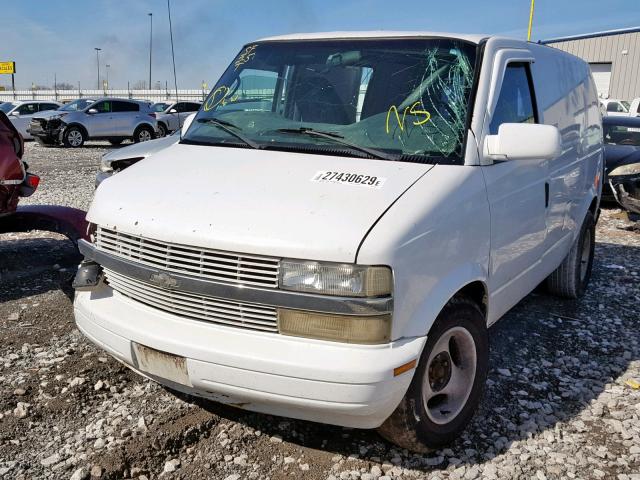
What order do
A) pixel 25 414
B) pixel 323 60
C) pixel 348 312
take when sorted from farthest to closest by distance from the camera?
1. pixel 323 60
2. pixel 25 414
3. pixel 348 312

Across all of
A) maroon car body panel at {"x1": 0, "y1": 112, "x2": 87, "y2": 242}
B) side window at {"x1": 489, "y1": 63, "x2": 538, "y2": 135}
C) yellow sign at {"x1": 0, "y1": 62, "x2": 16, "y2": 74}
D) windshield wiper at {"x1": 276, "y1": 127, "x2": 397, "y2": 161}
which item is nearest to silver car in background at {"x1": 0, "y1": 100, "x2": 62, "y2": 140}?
maroon car body panel at {"x1": 0, "y1": 112, "x2": 87, "y2": 242}

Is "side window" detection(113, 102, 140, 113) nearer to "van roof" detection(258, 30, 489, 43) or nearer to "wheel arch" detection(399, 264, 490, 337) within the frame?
"van roof" detection(258, 30, 489, 43)

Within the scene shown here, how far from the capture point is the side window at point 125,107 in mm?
22828

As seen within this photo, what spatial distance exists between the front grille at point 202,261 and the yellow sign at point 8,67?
63353 mm

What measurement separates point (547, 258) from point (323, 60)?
82.9 inches

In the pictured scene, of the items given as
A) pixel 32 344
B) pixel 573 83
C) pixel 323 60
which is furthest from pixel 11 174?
pixel 573 83

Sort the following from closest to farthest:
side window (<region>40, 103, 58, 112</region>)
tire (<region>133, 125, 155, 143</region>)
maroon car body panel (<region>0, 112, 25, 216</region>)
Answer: maroon car body panel (<region>0, 112, 25, 216</region>) → tire (<region>133, 125, 155, 143</region>) → side window (<region>40, 103, 58, 112</region>)

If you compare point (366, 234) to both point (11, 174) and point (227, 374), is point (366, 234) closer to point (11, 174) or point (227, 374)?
point (227, 374)

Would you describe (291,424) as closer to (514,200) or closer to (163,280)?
(163,280)

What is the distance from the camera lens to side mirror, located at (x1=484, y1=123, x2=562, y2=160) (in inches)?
126

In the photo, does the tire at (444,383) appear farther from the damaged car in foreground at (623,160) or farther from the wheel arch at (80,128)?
the wheel arch at (80,128)

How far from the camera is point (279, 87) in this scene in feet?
13.3

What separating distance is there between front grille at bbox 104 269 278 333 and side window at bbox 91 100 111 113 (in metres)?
21.0

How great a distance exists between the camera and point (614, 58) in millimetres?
34312
